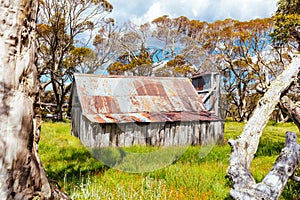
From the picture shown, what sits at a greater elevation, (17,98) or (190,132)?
(17,98)

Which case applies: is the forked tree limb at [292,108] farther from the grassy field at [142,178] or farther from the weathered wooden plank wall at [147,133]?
the weathered wooden plank wall at [147,133]

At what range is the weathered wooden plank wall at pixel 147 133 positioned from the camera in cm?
873

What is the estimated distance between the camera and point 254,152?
2.96 m

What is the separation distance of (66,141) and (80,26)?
1327 cm

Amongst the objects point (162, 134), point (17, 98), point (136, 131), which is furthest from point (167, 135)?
point (17, 98)

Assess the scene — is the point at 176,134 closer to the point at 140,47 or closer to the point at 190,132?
the point at 190,132

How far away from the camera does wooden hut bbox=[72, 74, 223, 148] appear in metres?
8.90

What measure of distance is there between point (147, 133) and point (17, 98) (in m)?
7.41

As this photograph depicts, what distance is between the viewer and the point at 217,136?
34.6 feet

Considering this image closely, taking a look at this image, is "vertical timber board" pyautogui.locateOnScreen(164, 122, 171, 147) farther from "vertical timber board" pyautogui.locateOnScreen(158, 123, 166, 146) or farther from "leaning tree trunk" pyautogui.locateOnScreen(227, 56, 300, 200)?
"leaning tree trunk" pyautogui.locateOnScreen(227, 56, 300, 200)

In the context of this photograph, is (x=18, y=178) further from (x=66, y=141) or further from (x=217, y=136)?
(x=217, y=136)

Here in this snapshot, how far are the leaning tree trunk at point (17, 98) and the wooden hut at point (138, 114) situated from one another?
5.97 metres

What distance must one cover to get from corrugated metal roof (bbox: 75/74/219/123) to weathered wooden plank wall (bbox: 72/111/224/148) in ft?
0.95

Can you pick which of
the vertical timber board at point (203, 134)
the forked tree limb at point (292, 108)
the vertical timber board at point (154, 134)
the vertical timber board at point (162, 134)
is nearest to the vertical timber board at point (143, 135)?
the vertical timber board at point (154, 134)
